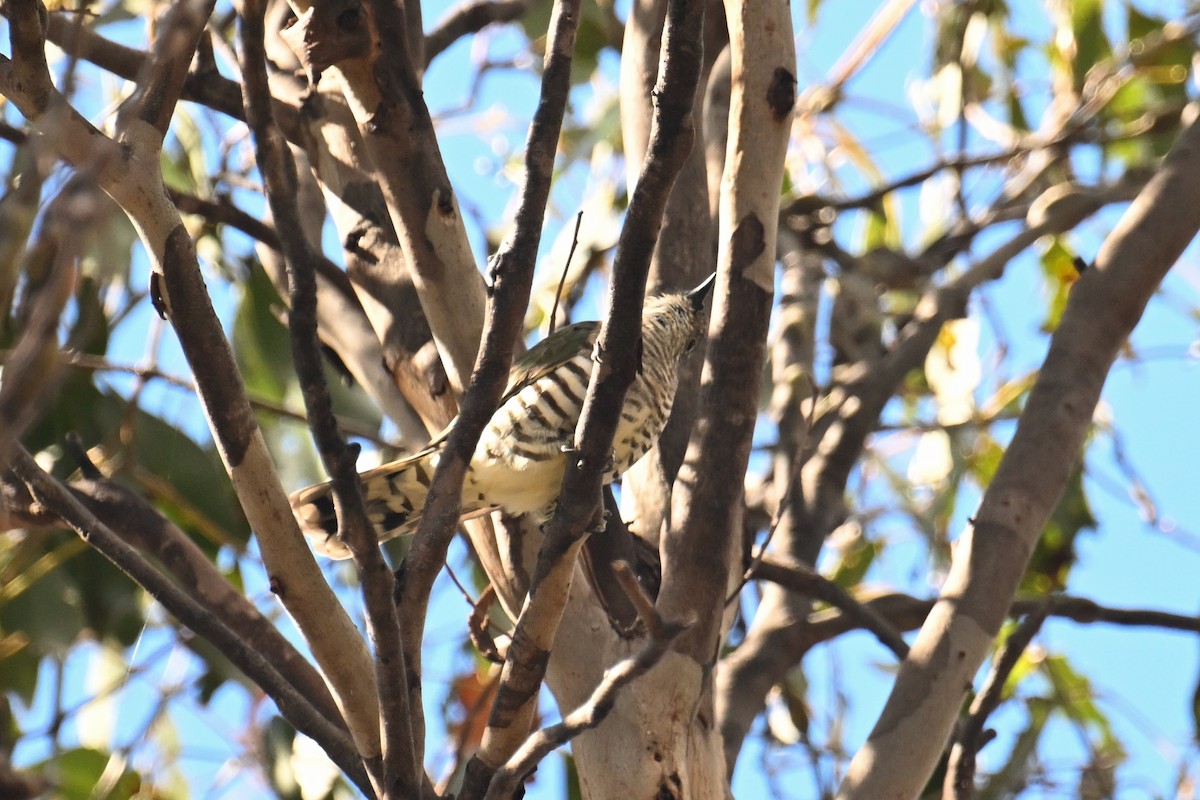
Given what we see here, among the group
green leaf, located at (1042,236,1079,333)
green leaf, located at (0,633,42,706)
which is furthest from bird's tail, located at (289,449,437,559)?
green leaf, located at (1042,236,1079,333)

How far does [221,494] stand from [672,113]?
172 cm

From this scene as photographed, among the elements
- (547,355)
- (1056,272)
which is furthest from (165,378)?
(1056,272)

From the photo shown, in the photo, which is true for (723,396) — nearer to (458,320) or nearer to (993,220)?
(458,320)

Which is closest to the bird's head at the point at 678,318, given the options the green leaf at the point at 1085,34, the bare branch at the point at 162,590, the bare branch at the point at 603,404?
the bare branch at the point at 603,404

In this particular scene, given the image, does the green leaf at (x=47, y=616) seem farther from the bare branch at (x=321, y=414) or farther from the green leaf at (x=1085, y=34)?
the green leaf at (x=1085, y=34)

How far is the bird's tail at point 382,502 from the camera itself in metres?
2.48

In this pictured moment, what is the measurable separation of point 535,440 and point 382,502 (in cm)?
33

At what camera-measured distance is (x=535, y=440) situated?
2684 mm

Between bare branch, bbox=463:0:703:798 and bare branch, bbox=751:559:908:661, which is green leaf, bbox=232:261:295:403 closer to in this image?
bare branch, bbox=751:559:908:661

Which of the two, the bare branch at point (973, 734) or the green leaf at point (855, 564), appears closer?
the bare branch at point (973, 734)

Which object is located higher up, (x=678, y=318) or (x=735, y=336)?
(x=678, y=318)

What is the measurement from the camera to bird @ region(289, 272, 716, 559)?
8.15 feet

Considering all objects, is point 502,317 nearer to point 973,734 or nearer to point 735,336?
point 735,336

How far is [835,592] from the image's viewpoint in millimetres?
2527
